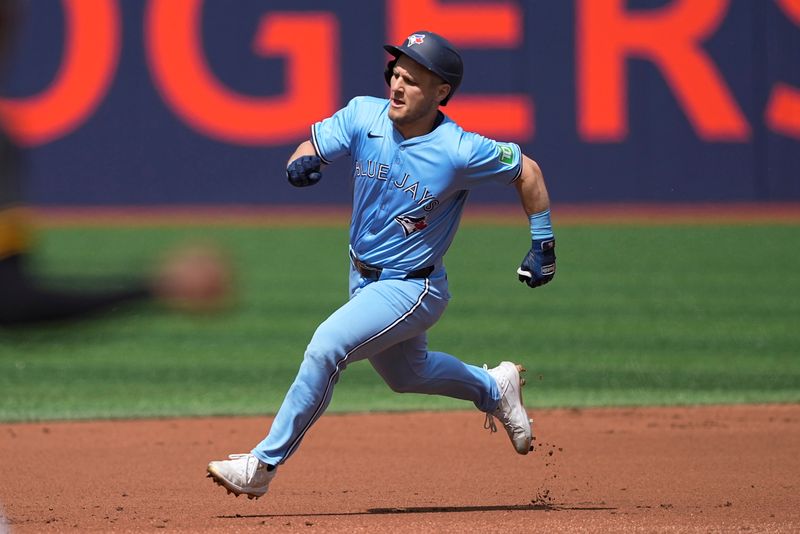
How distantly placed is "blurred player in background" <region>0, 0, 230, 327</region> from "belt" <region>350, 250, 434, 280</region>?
8.31ft

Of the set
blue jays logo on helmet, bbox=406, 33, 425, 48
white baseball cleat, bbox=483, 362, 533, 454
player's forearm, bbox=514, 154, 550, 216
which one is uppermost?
blue jays logo on helmet, bbox=406, 33, 425, 48

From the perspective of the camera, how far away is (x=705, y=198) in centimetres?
1638

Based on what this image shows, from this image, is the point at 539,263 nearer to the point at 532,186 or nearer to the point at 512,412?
the point at 532,186

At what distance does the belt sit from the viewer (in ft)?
18.5

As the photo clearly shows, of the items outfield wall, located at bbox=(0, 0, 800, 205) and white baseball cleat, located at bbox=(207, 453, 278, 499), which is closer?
white baseball cleat, located at bbox=(207, 453, 278, 499)

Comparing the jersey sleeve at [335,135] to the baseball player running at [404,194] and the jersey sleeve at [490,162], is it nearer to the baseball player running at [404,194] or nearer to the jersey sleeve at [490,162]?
the baseball player running at [404,194]

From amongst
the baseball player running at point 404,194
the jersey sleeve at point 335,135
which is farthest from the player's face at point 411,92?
the jersey sleeve at point 335,135

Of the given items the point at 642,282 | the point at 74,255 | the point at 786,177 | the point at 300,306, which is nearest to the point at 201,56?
the point at 74,255

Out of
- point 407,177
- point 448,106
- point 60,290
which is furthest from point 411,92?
point 448,106

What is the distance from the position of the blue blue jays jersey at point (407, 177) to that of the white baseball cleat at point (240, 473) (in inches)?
39.6

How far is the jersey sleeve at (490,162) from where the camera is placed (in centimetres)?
551

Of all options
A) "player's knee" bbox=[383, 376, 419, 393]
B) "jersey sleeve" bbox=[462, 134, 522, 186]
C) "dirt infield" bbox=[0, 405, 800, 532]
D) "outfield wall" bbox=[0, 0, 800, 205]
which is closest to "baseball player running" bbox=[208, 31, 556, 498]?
"jersey sleeve" bbox=[462, 134, 522, 186]

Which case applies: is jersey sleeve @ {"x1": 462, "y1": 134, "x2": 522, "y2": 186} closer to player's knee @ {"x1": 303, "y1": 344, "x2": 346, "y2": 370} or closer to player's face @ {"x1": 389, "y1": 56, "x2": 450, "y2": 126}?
player's face @ {"x1": 389, "y1": 56, "x2": 450, "y2": 126}

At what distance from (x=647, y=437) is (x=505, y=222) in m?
9.44
